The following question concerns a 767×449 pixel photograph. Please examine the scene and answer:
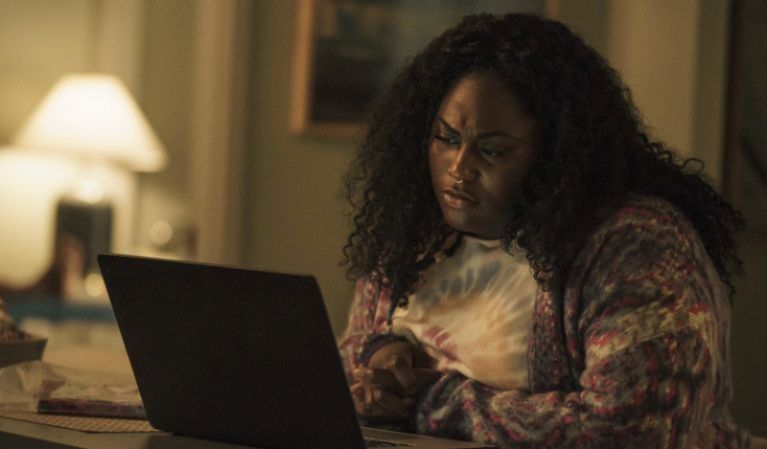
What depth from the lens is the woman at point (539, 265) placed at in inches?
52.5

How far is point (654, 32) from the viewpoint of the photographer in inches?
92.6

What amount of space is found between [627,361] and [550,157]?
34 cm

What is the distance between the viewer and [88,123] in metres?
4.38

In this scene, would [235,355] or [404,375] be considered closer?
[235,355]

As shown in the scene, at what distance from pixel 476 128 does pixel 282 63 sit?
6.48 ft

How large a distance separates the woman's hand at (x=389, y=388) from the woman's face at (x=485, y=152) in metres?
0.21

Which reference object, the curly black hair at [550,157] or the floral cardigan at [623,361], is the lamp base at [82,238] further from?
the floral cardigan at [623,361]

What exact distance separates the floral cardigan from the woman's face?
142 millimetres

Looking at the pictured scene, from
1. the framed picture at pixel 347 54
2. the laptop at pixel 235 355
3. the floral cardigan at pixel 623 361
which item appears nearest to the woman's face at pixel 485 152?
the floral cardigan at pixel 623 361

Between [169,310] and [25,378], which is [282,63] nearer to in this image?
[25,378]

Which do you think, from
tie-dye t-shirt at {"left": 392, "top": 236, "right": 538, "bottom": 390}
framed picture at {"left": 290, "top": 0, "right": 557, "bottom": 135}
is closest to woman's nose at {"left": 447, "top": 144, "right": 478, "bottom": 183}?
tie-dye t-shirt at {"left": 392, "top": 236, "right": 538, "bottom": 390}

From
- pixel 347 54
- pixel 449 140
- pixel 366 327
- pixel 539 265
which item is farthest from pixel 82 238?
pixel 539 265

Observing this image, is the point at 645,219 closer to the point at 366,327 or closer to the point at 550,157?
the point at 550,157

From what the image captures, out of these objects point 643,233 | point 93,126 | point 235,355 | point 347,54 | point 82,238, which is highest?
point 347,54
